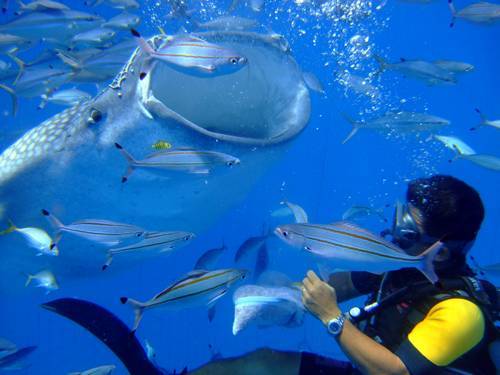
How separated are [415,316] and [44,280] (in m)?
3.59

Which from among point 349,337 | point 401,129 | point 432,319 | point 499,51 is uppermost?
point 432,319

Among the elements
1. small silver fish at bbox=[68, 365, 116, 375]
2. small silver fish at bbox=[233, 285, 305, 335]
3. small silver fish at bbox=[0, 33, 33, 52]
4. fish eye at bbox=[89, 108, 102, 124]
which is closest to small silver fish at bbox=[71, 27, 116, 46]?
small silver fish at bbox=[0, 33, 33, 52]

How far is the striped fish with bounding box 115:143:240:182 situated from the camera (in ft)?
7.97

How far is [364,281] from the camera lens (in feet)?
9.82

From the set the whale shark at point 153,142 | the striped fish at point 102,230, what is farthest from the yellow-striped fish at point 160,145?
the striped fish at point 102,230

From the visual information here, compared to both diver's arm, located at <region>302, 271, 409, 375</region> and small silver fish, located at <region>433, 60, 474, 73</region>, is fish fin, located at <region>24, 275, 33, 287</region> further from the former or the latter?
small silver fish, located at <region>433, 60, 474, 73</region>

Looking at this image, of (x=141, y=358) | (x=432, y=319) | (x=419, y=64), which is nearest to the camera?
(x=432, y=319)

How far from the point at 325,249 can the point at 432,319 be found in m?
0.61

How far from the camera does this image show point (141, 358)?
287 centimetres

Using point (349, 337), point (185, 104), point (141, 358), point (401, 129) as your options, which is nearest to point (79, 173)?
point (185, 104)

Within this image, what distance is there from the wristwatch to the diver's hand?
21mm

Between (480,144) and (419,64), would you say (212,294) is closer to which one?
(419,64)

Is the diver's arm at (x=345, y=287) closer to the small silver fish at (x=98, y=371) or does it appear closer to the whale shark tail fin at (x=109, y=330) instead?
the whale shark tail fin at (x=109, y=330)

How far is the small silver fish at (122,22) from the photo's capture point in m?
5.97
